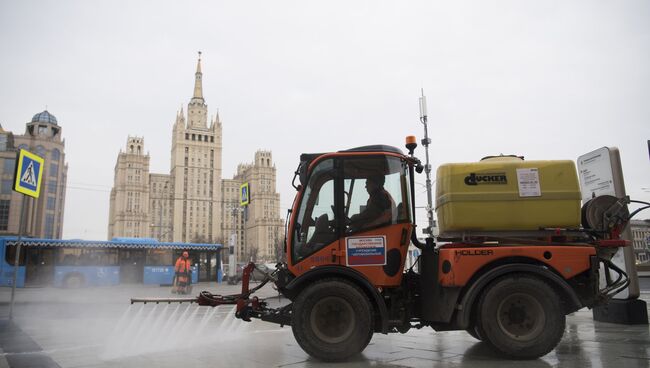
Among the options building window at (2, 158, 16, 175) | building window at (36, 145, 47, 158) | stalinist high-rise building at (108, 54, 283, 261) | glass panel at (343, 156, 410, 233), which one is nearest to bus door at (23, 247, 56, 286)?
glass panel at (343, 156, 410, 233)

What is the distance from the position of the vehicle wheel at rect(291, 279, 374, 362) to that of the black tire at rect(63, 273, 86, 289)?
971 inches

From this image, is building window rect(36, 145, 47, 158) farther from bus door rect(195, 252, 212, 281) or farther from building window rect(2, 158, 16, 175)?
bus door rect(195, 252, 212, 281)

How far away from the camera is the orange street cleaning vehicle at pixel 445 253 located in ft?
17.6

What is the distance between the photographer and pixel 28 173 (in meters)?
10.2

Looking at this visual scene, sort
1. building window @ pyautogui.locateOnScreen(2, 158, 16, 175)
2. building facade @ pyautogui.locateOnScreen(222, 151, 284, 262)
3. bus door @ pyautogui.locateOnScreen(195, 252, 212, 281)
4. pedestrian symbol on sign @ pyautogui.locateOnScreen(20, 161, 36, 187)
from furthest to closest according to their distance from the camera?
1. building facade @ pyautogui.locateOnScreen(222, 151, 284, 262)
2. building window @ pyautogui.locateOnScreen(2, 158, 16, 175)
3. bus door @ pyautogui.locateOnScreen(195, 252, 212, 281)
4. pedestrian symbol on sign @ pyautogui.locateOnScreen(20, 161, 36, 187)

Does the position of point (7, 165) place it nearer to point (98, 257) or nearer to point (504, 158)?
point (98, 257)

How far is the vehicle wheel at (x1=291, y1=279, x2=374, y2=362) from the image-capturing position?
17.6 ft

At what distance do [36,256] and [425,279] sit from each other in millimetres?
26591

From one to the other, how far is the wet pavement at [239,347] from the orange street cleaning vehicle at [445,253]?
0.42 metres

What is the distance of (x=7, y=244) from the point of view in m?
24.0

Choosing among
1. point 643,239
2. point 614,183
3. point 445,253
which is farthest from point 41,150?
point 643,239

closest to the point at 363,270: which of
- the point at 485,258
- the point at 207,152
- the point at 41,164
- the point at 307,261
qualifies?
the point at 307,261

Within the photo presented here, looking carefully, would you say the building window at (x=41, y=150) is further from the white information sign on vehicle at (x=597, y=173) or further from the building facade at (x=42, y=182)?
the white information sign on vehicle at (x=597, y=173)

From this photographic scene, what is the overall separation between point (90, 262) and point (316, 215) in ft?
82.4
